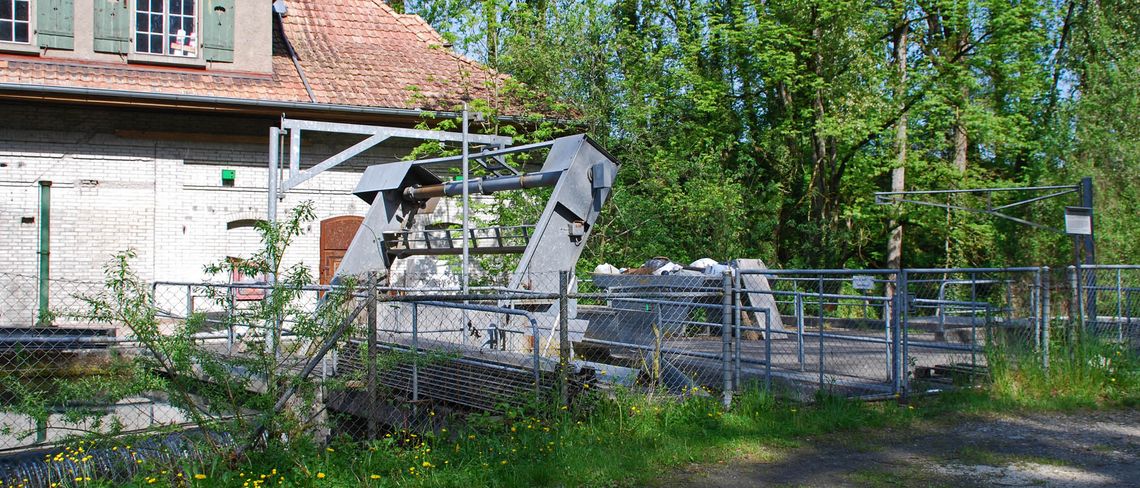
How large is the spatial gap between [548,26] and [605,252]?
507 cm

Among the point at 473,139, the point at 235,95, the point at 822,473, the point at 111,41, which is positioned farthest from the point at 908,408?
the point at 111,41

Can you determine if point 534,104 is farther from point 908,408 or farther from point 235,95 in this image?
point 908,408

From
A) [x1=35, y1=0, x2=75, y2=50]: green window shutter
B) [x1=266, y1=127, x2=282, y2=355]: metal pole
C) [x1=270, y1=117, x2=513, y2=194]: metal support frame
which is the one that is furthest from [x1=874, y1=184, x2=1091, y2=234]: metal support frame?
[x1=35, y1=0, x2=75, y2=50]: green window shutter

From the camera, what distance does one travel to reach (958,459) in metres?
6.69

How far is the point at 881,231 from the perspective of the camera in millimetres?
25531

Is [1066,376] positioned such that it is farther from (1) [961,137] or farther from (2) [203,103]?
(1) [961,137]

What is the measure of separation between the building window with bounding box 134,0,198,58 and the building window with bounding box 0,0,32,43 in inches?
65.9

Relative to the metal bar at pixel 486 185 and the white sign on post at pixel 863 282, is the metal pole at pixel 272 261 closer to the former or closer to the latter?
the metal bar at pixel 486 185

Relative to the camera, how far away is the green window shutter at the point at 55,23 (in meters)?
15.7

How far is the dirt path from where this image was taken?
6.11 metres

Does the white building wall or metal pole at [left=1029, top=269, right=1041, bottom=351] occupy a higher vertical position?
the white building wall

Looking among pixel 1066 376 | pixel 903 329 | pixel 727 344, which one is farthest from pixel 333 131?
pixel 1066 376

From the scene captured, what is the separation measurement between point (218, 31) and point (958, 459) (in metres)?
14.7

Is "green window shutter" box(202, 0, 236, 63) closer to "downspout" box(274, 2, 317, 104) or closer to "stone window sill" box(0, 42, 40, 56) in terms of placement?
"downspout" box(274, 2, 317, 104)
